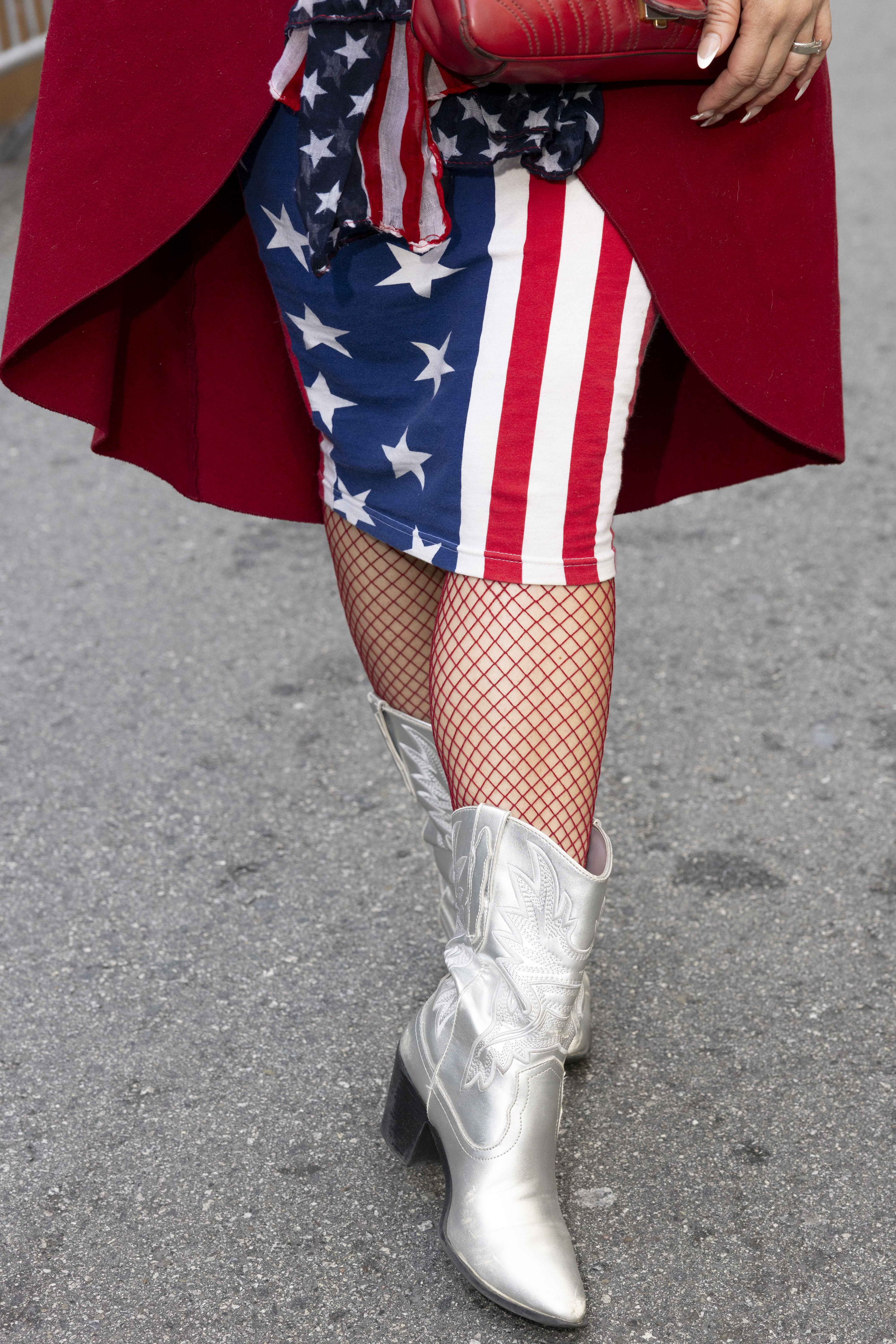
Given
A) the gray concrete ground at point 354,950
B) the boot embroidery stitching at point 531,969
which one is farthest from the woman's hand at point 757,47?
the gray concrete ground at point 354,950

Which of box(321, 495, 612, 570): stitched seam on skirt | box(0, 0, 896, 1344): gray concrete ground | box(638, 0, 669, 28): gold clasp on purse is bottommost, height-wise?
box(0, 0, 896, 1344): gray concrete ground

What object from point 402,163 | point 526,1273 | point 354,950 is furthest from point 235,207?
point 526,1273

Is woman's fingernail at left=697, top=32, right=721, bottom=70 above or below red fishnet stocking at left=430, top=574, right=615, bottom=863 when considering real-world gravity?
above

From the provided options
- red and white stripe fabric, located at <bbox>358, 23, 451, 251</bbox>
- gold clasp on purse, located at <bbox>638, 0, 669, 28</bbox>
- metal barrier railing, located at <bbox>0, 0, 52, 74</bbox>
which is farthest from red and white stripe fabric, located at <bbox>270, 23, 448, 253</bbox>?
metal barrier railing, located at <bbox>0, 0, 52, 74</bbox>

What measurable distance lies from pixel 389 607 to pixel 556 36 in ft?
2.02

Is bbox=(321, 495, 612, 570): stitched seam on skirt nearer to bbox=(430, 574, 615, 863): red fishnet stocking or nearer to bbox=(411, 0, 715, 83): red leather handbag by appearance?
bbox=(430, 574, 615, 863): red fishnet stocking

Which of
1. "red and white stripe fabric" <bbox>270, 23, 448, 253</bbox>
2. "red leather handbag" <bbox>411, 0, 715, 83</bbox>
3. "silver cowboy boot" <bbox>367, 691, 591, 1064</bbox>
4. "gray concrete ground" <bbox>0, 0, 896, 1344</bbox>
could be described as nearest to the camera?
"red leather handbag" <bbox>411, 0, 715, 83</bbox>

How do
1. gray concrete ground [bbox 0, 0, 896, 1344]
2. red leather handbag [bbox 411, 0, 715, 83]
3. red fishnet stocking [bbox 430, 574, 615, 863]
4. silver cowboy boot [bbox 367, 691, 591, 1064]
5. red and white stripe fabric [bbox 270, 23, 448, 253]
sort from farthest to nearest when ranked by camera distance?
silver cowboy boot [bbox 367, 691, 591, 1064] → gray concrete ground [bbox 0, 0, 896, 1344] → red fishnet stocking [bbox 430, 574, 615, 863] → red and white stripe fabric [bbox 270, 23, 448, 253] → red leather handbag [bbox 411, 0, 715, 83]

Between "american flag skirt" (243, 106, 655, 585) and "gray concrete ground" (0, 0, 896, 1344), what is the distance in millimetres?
661

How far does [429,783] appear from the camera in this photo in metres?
1.49

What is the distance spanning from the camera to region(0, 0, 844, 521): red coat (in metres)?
1.14

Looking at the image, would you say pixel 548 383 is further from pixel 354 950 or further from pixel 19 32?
pixel 19 32

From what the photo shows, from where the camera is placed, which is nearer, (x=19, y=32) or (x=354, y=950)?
(x=354, y=950)

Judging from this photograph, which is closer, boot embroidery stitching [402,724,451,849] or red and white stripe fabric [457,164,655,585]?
red and white stripe fabric [457,164,655,585]
